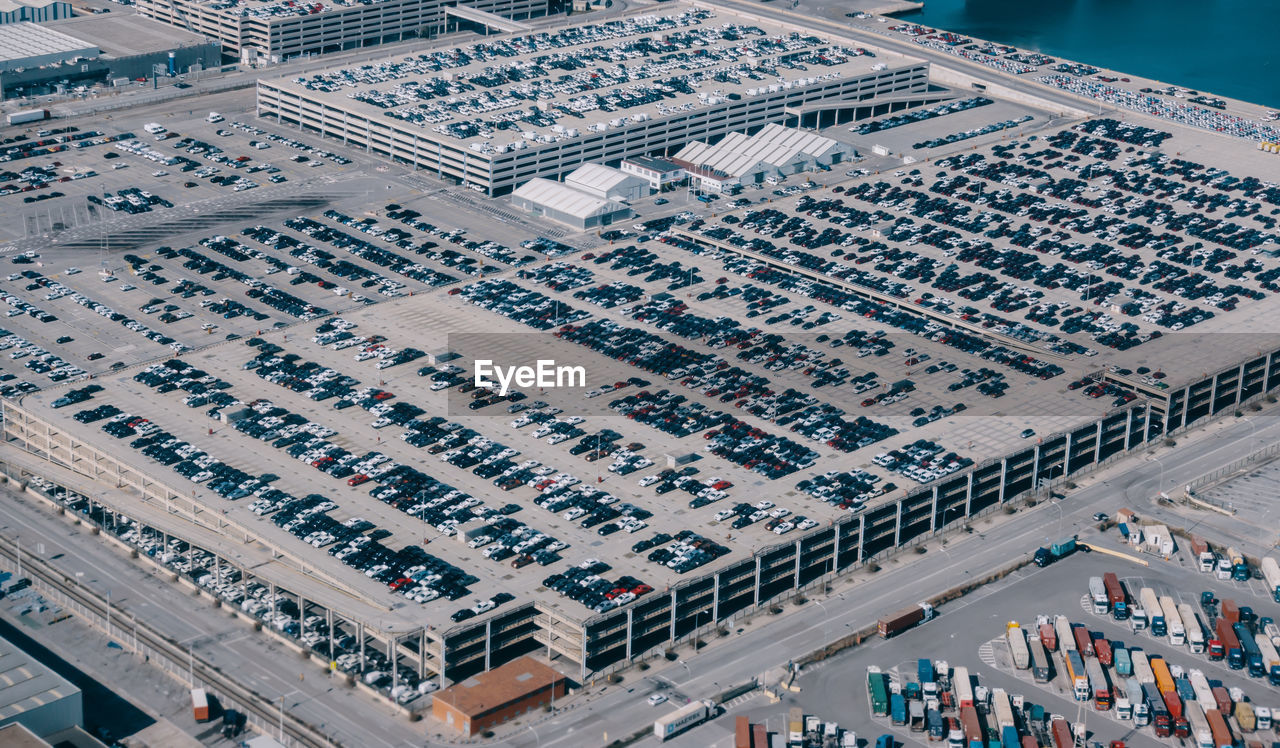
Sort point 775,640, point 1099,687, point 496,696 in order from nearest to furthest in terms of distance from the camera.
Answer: point 496,696 → point 1099,687 → point 775,640

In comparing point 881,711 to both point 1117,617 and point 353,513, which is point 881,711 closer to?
point 1117,617

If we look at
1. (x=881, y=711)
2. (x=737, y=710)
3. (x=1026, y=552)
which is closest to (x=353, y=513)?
(x=737, y=710)

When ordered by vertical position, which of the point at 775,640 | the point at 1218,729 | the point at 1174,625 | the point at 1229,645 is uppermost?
the point at 1174,625

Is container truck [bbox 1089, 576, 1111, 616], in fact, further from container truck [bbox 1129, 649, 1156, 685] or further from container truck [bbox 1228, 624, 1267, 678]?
container truck [bbox 1228, 624, 1267, 678]

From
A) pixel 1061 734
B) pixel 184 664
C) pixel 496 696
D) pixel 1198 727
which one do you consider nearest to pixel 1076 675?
pixel 1061 734

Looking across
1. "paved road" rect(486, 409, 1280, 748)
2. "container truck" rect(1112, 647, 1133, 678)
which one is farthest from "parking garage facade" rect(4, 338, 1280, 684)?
"container truck" rect(1112, 647, 1133, 678)

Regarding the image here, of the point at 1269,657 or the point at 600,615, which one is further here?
the point at 1269,657

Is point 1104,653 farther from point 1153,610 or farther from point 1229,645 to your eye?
point 1229,645
